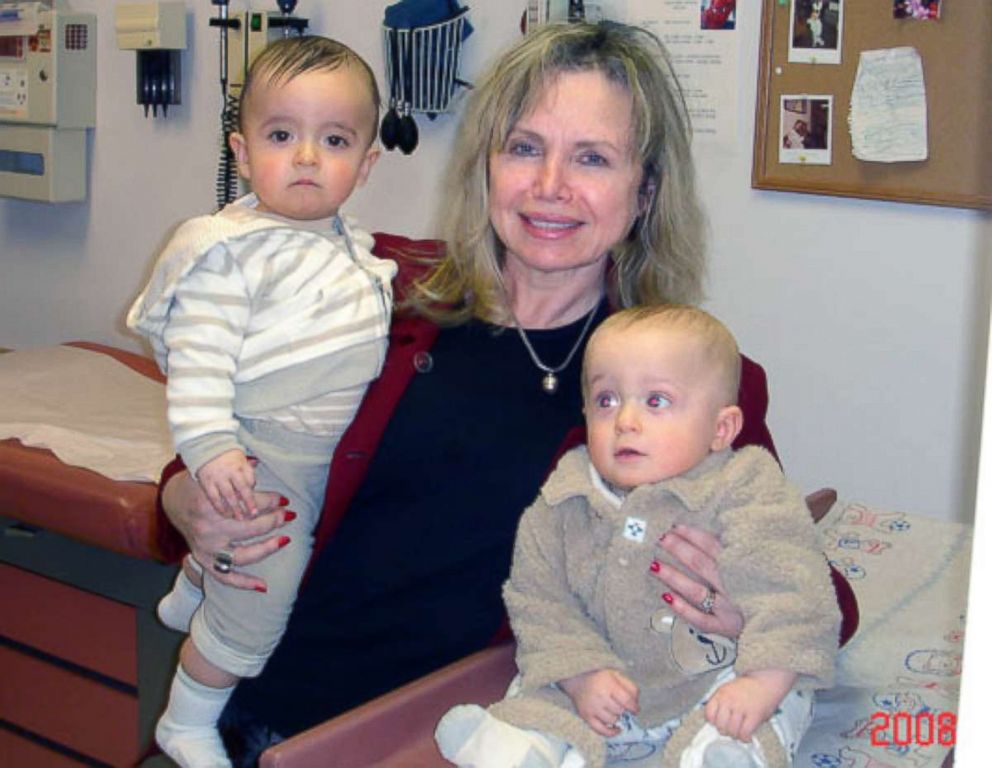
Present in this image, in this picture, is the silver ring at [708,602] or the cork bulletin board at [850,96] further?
the cork bulletin board at [850,96]

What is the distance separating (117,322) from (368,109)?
1.97 metres

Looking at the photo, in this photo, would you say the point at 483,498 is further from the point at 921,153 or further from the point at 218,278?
the point at 921,153

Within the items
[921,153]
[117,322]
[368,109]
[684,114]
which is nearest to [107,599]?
[117,322]

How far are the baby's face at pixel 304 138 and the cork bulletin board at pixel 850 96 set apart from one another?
987mm

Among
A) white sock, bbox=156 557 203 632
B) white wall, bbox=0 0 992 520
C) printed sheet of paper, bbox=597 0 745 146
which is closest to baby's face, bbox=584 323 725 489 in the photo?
white sock, bbox=156 557 203 632

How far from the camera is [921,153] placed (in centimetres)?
210

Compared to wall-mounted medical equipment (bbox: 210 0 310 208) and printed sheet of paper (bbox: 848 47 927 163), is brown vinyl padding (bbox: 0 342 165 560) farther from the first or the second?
printed sheet of paper (bbox: 848 47 927 163)

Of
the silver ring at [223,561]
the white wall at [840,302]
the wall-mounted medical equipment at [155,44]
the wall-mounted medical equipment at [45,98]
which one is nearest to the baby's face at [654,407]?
the silver ring at [223,561]

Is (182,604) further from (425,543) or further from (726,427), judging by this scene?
(726,427)

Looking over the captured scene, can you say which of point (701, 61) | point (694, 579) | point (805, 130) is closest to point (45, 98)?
point (701, 61)

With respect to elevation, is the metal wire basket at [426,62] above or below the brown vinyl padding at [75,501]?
above

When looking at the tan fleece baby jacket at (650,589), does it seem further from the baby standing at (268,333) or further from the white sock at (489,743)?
the baby standing at (268,333)

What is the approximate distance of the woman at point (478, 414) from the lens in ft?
4.67

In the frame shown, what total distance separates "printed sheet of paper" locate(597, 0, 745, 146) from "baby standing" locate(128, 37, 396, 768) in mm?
964
